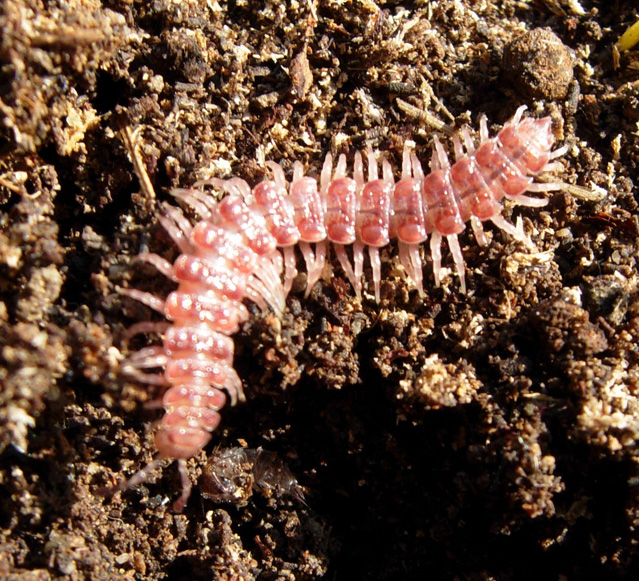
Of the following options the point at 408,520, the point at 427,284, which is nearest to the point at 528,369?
the point at 427,284

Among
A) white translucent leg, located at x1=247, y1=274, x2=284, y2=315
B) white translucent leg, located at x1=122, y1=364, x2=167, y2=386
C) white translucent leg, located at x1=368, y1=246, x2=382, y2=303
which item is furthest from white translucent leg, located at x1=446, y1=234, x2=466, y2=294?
white translucent leg, located at x1=122, y1=364, x2=167, y2=386

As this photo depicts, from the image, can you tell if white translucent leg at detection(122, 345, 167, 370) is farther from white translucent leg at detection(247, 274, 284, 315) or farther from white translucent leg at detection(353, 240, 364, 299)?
white translucent leg at detection(353, 240, 364, 299)

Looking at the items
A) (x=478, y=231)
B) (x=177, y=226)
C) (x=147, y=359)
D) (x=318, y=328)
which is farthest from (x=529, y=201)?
(x=147, y=359)

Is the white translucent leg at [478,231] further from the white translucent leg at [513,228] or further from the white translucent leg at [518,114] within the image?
the white translucent leg at [518,114]

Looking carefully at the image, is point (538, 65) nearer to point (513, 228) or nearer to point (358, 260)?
point (513, 228)

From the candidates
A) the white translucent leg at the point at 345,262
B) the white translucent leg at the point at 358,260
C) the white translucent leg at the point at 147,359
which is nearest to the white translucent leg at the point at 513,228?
the white translucent leg at the point at 358,260

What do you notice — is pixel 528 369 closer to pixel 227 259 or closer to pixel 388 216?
pixel 388 216
